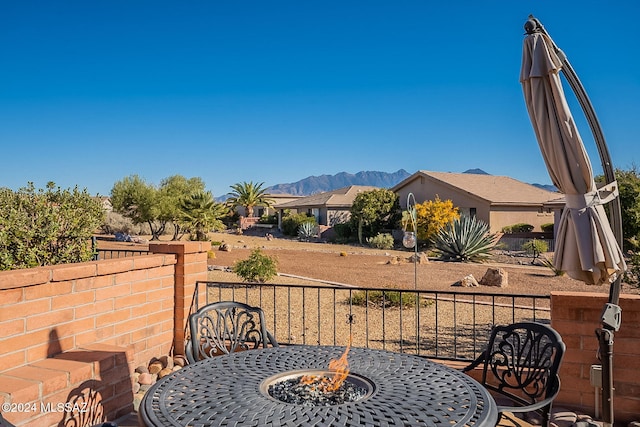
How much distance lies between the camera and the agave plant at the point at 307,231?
1243 inches

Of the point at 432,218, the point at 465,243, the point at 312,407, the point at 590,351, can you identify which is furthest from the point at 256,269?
the point at 432,218

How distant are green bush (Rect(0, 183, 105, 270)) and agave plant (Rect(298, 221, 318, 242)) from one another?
2514 centimetres

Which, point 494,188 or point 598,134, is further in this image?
point 494,188

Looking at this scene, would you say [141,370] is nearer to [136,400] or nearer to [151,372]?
[151,372]

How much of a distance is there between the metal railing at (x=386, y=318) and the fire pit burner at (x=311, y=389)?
268 centimetres

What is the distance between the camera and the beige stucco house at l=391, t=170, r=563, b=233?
25484 millimetres

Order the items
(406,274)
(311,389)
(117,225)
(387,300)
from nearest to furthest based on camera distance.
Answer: (311,389) → (387,300) → (406,274) → (117,225)

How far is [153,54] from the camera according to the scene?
23.1m

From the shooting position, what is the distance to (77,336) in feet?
12.2

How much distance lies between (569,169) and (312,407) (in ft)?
6.38

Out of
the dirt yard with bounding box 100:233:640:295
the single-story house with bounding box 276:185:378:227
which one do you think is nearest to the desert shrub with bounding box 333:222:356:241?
the single-story house with bounding box 276:185:378:227

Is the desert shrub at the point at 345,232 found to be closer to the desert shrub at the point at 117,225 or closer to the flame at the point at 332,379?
the desert shrub at the point at 117,225

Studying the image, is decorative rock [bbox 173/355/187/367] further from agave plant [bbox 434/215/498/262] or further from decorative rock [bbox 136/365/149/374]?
agave plant [bbox 434/215/498/262]

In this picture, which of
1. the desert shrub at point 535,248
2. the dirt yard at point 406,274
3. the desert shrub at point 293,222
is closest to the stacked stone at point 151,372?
the dirt yard at point 406,274
